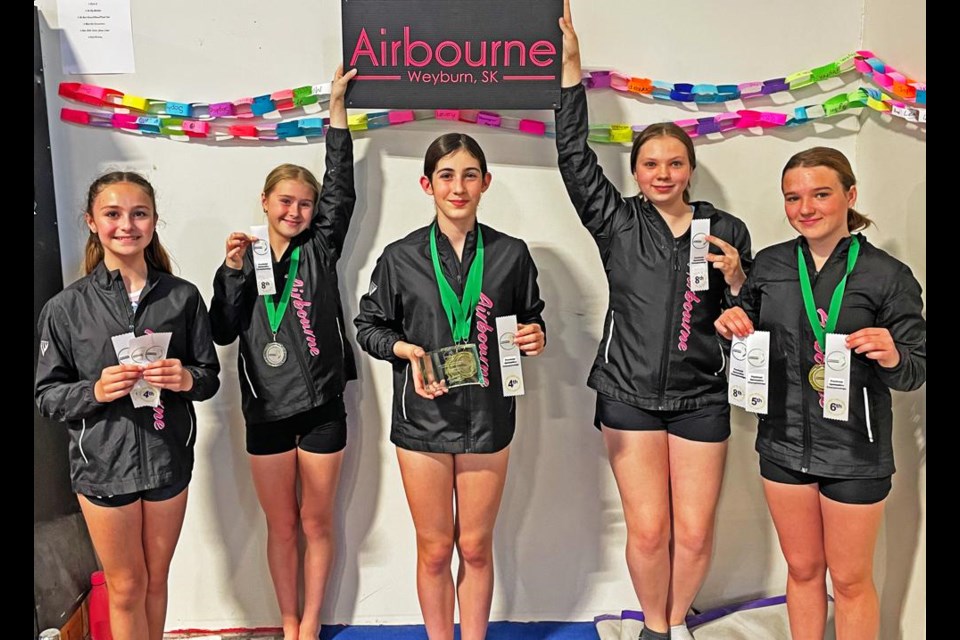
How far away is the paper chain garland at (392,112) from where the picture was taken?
283 centimetres

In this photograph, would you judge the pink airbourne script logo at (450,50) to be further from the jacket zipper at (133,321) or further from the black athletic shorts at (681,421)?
the black athletic shorts at (681,421)

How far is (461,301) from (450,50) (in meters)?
0.90

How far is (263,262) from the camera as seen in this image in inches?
100

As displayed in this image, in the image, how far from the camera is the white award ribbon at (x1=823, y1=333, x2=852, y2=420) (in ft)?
7.25

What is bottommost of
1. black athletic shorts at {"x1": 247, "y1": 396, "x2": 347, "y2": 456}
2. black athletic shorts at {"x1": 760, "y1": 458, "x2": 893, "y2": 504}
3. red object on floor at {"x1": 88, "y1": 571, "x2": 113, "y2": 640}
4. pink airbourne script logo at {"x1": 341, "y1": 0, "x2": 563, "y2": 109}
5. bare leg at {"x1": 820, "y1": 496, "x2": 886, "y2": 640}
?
red object on floor at {"x1": 88, "y1": 571, "x2": 113, "y2": 640}

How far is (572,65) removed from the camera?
2.61 m

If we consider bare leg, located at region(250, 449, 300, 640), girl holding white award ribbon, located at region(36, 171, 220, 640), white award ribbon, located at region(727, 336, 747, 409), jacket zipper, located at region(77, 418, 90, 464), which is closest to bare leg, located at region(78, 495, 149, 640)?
girl holding white award ribbon, located at region(36, 171, 220, 640)

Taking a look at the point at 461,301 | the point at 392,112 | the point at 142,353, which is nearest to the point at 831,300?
the point at 461,301

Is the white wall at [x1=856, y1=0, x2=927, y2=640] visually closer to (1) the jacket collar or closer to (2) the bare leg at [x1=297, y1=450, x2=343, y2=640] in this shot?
(2) the bare leg at [x1=297, y1=450, x2=343, y2=640]

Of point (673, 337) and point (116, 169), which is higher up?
point (116, 169)

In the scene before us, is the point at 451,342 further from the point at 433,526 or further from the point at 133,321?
the point at 133,321

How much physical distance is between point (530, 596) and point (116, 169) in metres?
2.32
